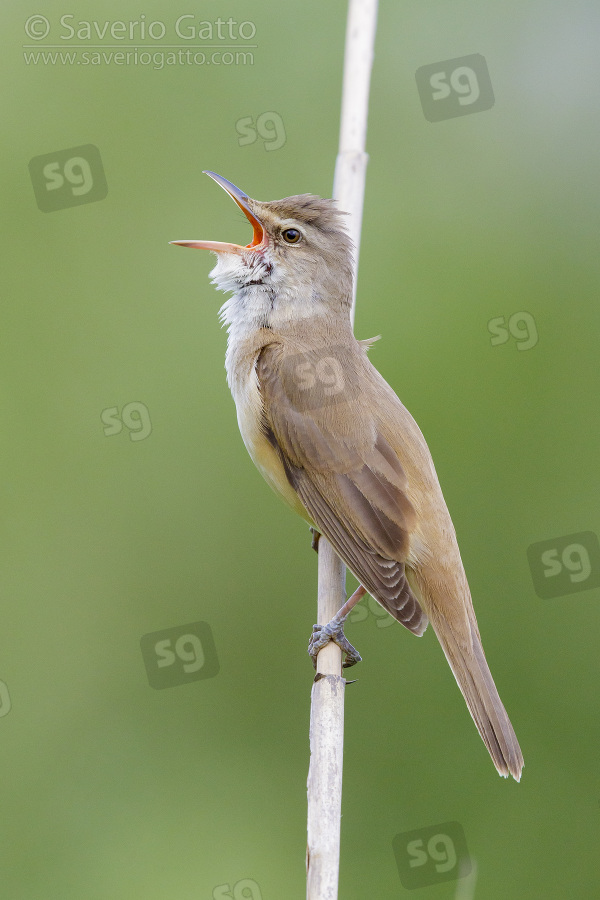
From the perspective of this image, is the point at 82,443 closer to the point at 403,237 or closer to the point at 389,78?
the point at 403,237

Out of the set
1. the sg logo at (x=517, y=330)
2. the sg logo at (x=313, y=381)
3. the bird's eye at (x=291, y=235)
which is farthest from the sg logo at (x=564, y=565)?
the bird's eye at (x=291, y=235)

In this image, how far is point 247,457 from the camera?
5.76 m

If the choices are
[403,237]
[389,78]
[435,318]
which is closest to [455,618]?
[435,318]

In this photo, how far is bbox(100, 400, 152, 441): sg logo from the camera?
5.64m

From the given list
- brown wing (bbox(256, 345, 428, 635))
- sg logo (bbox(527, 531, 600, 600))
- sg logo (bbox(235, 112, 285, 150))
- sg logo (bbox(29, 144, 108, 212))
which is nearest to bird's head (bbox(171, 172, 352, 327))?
brown wing (bbox(256, 345, 428, 635))

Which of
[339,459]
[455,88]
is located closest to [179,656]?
[339,459]

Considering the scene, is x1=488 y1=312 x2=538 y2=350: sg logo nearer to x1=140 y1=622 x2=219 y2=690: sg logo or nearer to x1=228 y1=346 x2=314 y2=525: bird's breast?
x1=228 y1=346 x2=314 y2=525: bird's breast

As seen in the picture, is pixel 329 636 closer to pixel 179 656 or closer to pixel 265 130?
pixel 179 656

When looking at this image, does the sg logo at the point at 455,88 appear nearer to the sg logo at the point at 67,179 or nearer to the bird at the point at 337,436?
the bird at the point at 337,436

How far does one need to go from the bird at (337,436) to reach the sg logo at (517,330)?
5.19 feet

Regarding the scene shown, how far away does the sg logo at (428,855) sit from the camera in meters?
4.59

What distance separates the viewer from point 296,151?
609cm

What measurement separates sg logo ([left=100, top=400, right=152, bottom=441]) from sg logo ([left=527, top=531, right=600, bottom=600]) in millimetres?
2311

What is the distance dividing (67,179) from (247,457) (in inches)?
76.1
